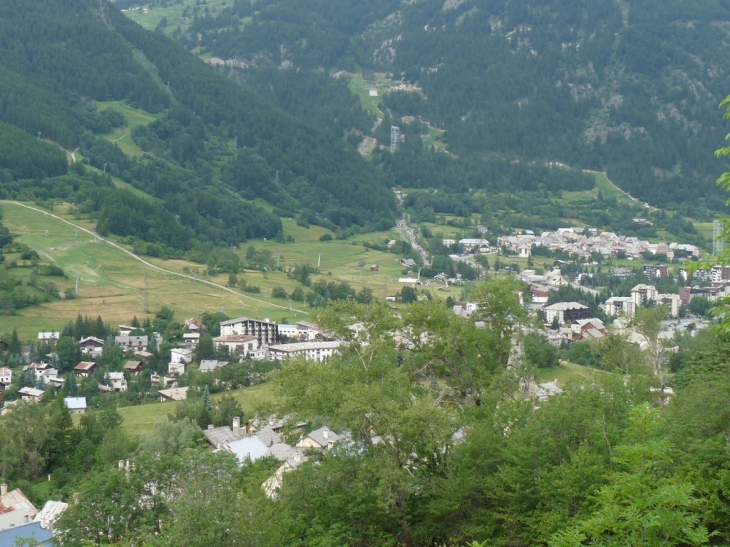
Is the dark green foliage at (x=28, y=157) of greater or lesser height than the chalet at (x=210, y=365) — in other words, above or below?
above

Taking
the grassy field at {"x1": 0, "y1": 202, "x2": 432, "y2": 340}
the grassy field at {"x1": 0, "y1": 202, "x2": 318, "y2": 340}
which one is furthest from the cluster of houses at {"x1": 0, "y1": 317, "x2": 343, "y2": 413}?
the grassy field at {"x1": 0, "y1": 202, "x2": 318, "y2": 340}

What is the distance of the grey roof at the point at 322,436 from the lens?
47000mm

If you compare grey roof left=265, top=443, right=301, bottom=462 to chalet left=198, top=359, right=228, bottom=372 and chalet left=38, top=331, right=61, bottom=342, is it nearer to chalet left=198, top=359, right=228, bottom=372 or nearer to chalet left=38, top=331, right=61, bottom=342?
chalet left=198, top=359, right=228, bottom=372

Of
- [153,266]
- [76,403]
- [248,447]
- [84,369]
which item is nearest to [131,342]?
[84,369]

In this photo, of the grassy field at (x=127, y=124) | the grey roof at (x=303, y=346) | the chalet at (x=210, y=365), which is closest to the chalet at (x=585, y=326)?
the grey roof at (x=303, y=346)

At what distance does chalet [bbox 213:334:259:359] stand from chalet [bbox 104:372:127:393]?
983cm

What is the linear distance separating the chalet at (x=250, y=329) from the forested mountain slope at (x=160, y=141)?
3657 centimetres

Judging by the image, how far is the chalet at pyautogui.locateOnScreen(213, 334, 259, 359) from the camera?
80250 mm

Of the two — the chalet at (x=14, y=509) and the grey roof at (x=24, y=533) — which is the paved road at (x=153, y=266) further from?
the grey roof at (x=24, y=533)

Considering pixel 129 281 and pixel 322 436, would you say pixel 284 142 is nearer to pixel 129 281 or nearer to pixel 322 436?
pixel 129 281

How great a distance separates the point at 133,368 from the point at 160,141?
95020mm

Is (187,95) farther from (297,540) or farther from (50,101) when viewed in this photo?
(297,540)

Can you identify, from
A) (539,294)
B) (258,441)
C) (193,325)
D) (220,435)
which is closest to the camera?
(258,441)

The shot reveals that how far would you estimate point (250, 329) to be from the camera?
86.0 meters
